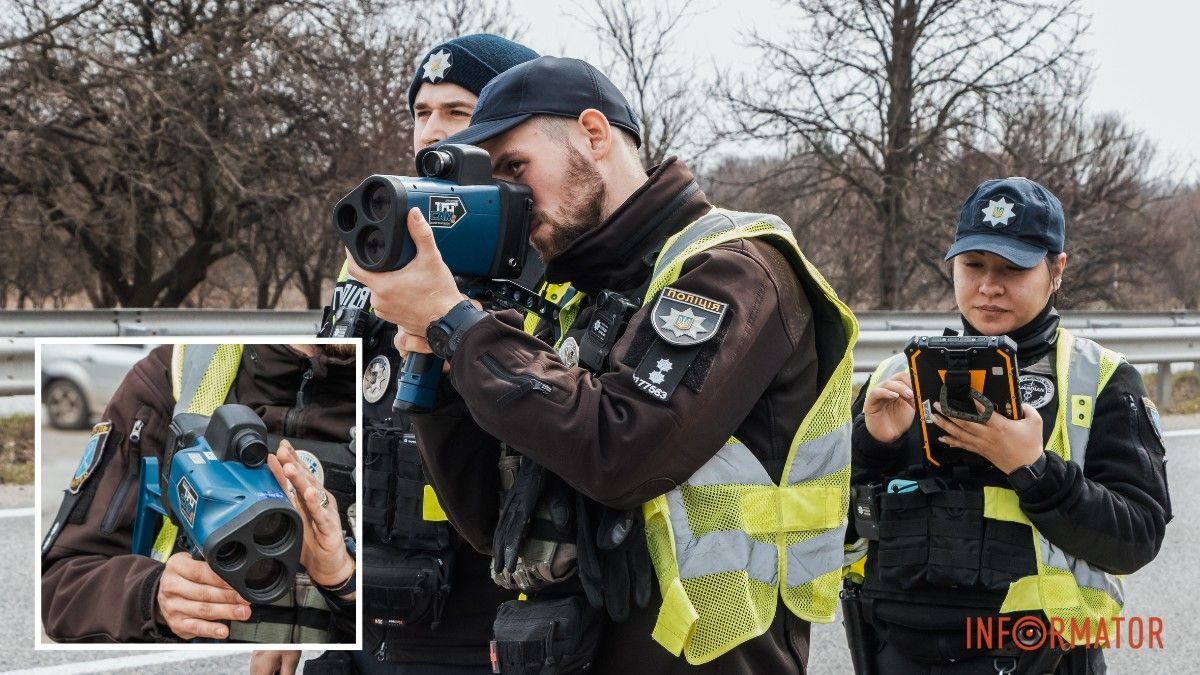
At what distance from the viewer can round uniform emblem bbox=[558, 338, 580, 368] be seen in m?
1.94

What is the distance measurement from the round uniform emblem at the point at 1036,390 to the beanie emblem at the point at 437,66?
153 centimetres

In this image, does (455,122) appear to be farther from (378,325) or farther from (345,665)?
(345,665)

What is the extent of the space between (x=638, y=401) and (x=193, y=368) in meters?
0.70

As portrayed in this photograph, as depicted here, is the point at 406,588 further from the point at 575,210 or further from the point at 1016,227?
the point at 1016,227

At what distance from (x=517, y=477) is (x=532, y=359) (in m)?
0.25

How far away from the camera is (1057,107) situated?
Result: 701 inches

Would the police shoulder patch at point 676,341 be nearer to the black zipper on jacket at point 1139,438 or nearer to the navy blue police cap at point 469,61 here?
the navy blue police cap at point 469,61

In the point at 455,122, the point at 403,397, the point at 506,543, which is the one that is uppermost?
the point at 455,122

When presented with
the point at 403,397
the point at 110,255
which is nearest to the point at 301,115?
the point at 110,255

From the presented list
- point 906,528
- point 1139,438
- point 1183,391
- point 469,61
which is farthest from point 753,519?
point 1183,391

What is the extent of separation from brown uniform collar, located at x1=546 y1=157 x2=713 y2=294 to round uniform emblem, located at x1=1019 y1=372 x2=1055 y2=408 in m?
1.15

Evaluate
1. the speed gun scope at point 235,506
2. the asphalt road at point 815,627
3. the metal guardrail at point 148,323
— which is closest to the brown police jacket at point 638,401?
the speed gun scope at point 235,506

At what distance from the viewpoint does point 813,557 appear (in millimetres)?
1941

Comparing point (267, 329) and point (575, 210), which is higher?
point (575, 210)
